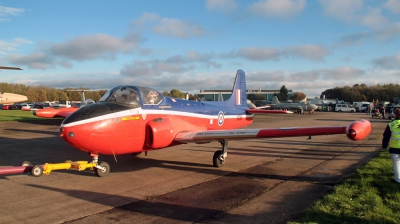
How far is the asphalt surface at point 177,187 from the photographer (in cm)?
521

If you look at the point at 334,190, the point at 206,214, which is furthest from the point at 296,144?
the point at 206,214

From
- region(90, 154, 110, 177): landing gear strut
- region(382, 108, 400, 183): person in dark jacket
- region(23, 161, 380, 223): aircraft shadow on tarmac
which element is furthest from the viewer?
region(90, 154, 110, 177): landing gear strut

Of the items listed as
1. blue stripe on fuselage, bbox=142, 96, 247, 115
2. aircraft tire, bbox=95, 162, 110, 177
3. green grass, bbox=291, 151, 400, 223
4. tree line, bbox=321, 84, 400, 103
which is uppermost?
tree line, bbox=321, 84, 400, 103

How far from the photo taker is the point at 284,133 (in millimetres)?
7359

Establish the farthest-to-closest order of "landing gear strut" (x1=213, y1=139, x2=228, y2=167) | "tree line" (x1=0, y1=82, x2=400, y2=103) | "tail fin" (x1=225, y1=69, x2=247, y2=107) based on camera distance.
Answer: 1. "tree line" (x1=0, y1=82, x2=400, y2=103)
2. "tail fin" (x1=225, y1=69, x2=247, y2=107)
3. "landing gear strut" (x1=213, y1=139, x2=228, y2=167)

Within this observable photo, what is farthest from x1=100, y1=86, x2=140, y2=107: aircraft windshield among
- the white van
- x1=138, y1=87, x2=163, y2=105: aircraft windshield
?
the white van

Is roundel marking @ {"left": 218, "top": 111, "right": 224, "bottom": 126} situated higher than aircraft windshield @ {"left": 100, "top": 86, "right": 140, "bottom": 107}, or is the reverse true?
aircraft windshield @ {"left": 100, "top": 86, "right": 140, "bottom": 107}

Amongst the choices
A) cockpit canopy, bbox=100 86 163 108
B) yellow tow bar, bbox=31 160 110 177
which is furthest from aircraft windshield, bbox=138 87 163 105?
yellow tow bar, bbox=31 160 110 177

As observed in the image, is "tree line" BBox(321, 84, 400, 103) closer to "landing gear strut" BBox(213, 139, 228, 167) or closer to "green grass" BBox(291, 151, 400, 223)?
"landing gear strut" BBox(213, 139, 228, 167)

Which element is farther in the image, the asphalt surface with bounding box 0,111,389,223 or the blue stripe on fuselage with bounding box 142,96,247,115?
the blue stripe on fuselage with bounding box 142,96,247,115

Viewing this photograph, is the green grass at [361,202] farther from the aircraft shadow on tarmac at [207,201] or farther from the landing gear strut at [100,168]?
the landing gear strut at [100,168]

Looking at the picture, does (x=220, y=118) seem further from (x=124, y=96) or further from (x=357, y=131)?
(x=357, y=131)

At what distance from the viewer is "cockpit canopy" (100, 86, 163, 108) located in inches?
→ 314

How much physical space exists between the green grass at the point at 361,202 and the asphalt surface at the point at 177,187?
344 mm
